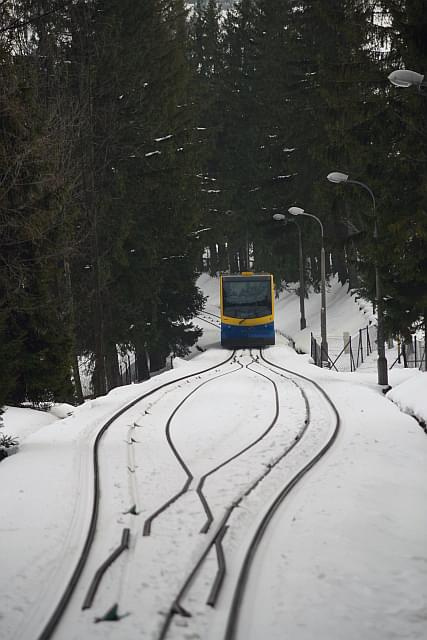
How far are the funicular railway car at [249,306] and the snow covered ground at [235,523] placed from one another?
17186mm

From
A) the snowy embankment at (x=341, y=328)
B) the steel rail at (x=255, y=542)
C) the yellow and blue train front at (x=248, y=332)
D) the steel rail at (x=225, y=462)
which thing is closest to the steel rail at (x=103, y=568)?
the steel rail at (x=225, y=462)

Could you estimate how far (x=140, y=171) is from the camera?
2773 centimetres

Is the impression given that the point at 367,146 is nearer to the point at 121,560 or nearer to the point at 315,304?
the point at 121,560

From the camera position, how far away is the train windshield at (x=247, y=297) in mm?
33031

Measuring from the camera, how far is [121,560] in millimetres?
7148

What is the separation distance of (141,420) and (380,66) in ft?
41.5

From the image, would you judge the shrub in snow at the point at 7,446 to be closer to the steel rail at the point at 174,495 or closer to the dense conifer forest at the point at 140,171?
the dense conifer forest at the point at 140,171

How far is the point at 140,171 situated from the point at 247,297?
8378mm

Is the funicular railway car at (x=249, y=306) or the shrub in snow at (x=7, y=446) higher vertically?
the funicular railway car at (x=249, y=306)

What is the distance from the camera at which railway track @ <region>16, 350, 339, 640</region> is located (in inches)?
243

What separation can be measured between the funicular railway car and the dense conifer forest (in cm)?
192

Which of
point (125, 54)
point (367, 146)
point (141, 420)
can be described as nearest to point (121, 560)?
point (141, 420)

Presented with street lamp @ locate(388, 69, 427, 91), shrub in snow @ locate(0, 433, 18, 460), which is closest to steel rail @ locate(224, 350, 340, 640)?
shrub in snow @ locate(0, 433, 18, 460)

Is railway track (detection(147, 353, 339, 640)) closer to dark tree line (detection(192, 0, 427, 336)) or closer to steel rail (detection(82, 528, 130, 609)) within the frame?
steel rail (detection(82, 528, 130, 609))
